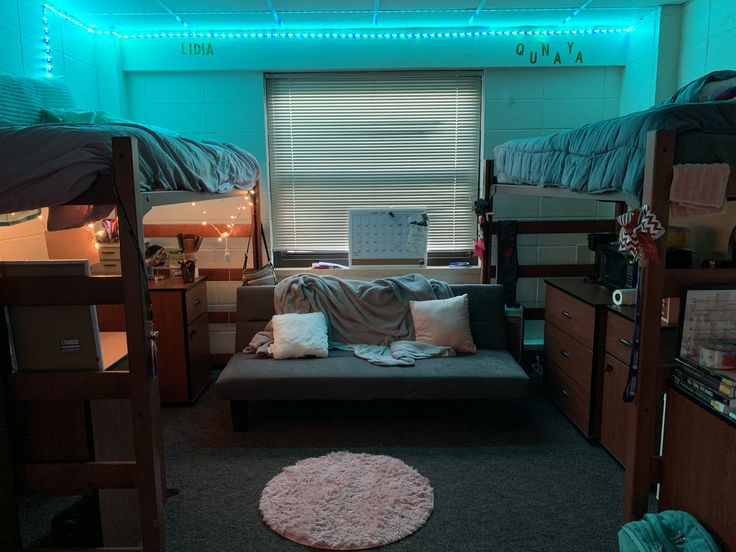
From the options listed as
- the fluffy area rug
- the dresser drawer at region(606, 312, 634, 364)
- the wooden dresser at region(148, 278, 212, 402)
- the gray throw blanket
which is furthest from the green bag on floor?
the wooden dresser at region(148, 278, 212, 402)

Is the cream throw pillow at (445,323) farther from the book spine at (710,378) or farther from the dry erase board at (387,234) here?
the book spine at (710,378)

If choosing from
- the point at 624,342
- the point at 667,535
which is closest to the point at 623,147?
the point at 624,342

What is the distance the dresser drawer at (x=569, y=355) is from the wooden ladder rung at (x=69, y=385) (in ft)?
8.02

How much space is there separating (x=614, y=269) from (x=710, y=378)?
68.2 inches

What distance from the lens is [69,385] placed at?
1.90 metres

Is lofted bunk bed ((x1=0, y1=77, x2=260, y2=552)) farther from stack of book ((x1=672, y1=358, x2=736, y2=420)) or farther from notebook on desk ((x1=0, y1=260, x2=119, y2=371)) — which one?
stack of book ((x1=672, y1=358, x2=736, y2=420))

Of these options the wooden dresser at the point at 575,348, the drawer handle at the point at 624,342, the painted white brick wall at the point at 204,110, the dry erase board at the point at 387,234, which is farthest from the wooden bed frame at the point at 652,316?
the painted white brick wall at the point at 204,110

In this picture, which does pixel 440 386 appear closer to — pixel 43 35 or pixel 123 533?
pixel 123 533

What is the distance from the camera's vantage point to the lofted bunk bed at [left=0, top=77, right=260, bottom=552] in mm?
1718

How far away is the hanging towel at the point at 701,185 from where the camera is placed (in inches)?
67.3

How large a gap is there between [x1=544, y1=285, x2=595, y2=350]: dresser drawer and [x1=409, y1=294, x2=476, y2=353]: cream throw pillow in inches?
22.0

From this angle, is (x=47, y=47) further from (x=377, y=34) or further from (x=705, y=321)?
(x=705, y=321)

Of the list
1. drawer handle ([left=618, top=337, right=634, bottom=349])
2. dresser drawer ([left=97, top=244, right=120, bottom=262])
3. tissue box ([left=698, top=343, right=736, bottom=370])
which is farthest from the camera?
dresser drawer ([left=97, top=244, right=120, bottom=262])

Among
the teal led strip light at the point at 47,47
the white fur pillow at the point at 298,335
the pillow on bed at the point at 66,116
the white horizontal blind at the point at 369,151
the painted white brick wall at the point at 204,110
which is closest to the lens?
the pillow on bed at the point at 66,116
